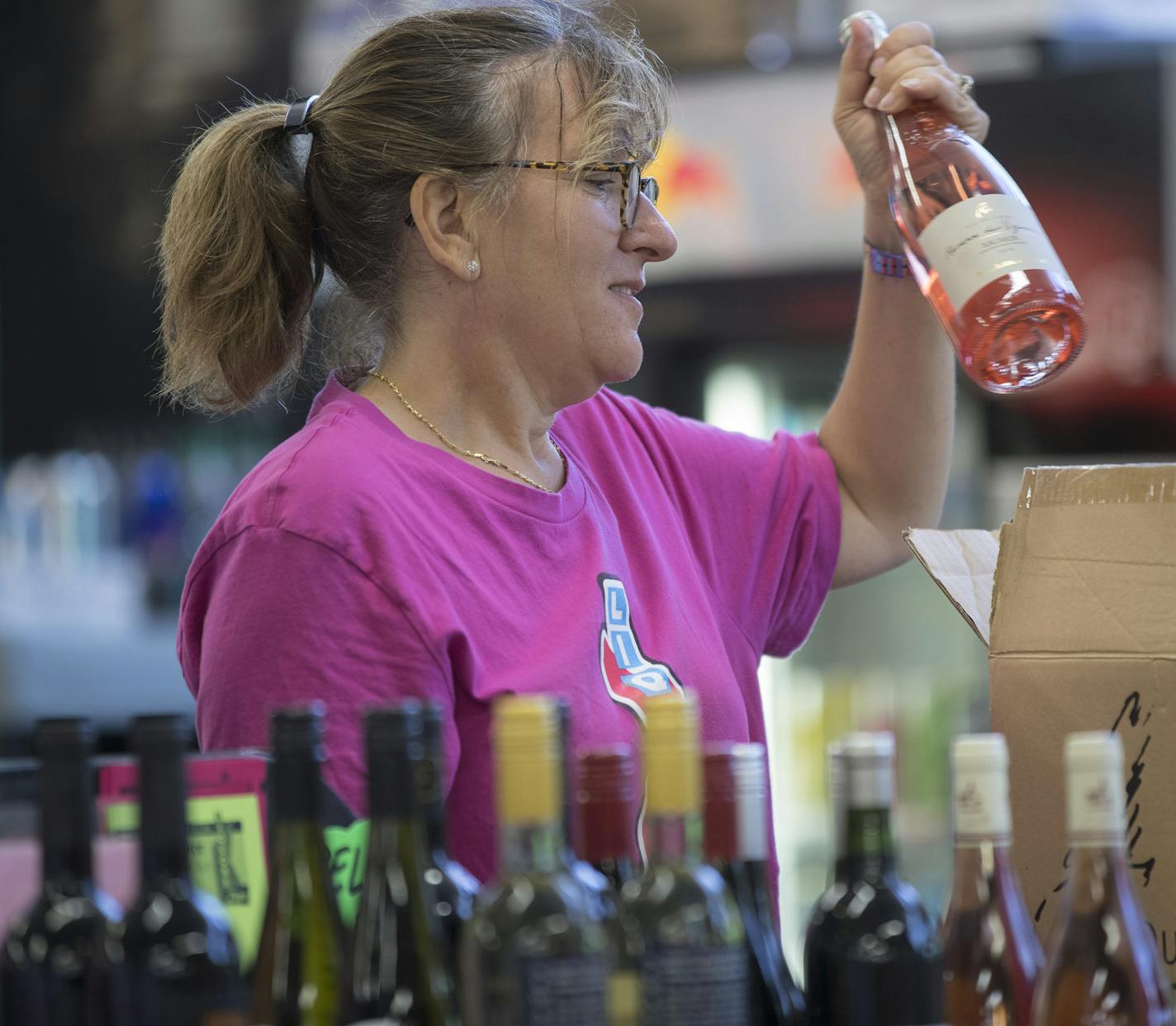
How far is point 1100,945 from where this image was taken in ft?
2.67

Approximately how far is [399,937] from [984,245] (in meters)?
0.68

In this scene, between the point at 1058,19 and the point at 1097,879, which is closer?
the point at 1097,879

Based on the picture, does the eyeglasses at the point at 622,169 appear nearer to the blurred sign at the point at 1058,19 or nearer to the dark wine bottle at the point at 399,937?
the dark wine bottle at the point at 399,937

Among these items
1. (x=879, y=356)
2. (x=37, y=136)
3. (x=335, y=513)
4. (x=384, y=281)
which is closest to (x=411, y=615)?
(x=335, y=513)

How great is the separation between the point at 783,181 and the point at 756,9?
474 mm

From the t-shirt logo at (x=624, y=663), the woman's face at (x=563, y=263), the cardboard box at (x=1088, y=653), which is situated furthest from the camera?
the woman's face at (x=563, y=263)

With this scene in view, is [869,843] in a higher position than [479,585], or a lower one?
lower

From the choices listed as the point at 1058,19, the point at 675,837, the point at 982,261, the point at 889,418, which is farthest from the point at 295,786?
the point at 1058,19

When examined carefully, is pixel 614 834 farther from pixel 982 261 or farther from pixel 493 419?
pixel 493 419

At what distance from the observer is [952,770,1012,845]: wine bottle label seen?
0.83 meters

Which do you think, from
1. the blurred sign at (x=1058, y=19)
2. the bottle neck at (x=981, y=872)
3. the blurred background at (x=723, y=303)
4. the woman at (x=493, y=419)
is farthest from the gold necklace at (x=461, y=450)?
the blurred sign at (x=1058, y=19)

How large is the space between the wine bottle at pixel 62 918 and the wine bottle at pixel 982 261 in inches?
28.7

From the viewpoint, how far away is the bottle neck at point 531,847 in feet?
2.29

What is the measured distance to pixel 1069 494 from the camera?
1123mm
